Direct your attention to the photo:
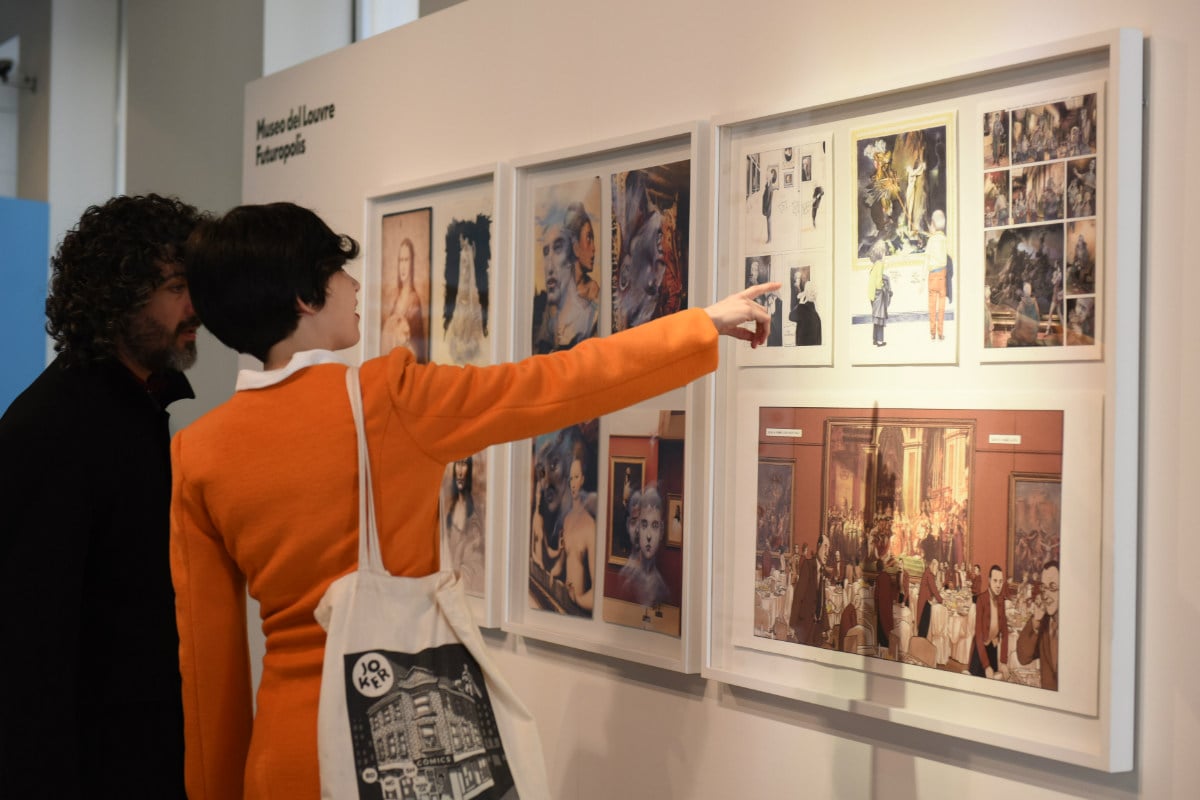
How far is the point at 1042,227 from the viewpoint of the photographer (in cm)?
190

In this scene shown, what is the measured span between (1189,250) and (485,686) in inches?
50.6

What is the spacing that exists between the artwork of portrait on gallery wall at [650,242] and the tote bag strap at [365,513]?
97 cm

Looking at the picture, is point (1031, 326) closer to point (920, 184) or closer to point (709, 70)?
point (920, 184)

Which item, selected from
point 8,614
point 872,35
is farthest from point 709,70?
point 8,614

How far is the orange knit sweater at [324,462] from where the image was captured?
1.77 meters

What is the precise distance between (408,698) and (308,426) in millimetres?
447

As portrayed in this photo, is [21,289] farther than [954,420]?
Yes

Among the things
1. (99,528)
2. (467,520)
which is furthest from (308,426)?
(467,520)

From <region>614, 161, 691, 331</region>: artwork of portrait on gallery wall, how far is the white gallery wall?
145 mm

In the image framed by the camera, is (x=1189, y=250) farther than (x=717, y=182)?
No

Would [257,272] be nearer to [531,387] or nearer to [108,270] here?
[531,387]

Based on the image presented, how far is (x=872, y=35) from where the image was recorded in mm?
2195

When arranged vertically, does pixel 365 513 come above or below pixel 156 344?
below

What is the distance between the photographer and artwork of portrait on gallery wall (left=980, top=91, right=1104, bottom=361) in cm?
184
